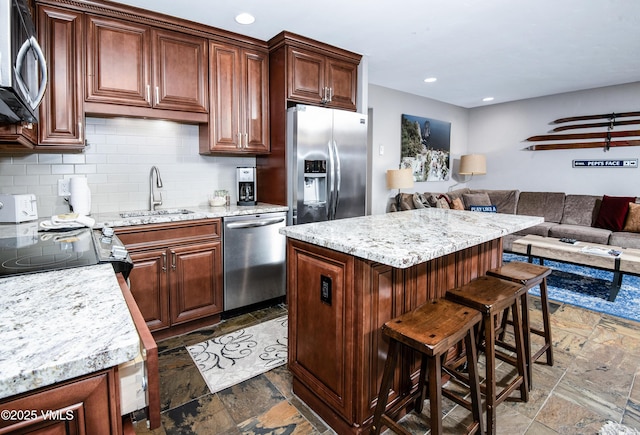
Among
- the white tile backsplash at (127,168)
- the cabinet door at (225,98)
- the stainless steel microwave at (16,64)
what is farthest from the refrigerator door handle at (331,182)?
the stainless steel microwave at (16,64)

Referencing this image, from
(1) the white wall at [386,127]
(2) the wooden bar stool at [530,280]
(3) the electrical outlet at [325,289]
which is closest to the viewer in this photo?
(3) the electrical outlet at [325,289]

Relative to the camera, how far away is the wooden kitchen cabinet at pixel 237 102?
3104 millimetres

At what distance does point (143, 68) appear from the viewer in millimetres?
2746

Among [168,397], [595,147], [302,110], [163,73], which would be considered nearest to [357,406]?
[168,397]

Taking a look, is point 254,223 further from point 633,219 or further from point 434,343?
point 633,219

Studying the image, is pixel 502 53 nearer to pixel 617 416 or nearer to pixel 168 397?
pixel 617 416

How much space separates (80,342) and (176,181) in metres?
2.82

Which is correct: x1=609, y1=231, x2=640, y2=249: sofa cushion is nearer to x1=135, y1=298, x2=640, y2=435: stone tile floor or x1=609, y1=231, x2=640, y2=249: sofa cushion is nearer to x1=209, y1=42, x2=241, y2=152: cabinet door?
x1=135, y1=298, x2=640, y2=435: stone tile floor

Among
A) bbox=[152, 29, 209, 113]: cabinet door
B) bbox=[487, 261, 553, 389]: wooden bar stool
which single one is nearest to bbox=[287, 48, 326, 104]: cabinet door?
bbox=[152, 29, 209, 113]: cabinet door

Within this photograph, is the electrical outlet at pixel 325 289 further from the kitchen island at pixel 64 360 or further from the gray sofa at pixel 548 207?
the gray sofa at pixel 548 207

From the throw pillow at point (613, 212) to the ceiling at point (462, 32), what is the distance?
1612 mm

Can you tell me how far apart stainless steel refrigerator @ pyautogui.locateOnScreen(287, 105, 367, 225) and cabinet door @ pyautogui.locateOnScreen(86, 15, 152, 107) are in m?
1.22

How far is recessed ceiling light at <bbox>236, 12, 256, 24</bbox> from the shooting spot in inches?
107

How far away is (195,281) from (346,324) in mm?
1643
